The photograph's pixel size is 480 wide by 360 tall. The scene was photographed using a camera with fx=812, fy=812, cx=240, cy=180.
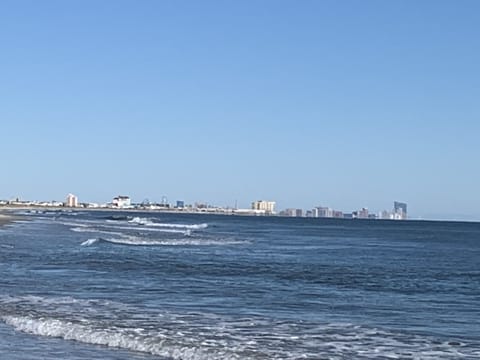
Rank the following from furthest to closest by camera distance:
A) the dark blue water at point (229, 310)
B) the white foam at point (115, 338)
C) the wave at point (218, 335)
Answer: the dark blue water at point (229, 310) → the wave at point (218, 335) → the white foam at point (115, 338)

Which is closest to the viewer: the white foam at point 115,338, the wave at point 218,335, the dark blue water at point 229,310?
the white foam at point 115,338

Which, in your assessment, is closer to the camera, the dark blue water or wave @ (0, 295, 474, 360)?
wave @ (0, 295, 474, 360)

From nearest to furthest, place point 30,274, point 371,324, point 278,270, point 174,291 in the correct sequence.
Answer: point 371,324
point 174,291
point 30,274
point 278,270

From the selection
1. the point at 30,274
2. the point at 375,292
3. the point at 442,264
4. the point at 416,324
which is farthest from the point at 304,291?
the point at 442,264

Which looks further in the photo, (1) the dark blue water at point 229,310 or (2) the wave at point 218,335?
(1) the dark blue water at point 229,310

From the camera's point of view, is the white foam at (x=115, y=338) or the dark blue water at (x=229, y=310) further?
the dark blue water at (x=229, y=310)

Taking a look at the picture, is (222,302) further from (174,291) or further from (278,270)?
(278,270)

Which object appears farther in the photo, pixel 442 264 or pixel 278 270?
pixel 442 264

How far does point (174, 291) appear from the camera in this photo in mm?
24281

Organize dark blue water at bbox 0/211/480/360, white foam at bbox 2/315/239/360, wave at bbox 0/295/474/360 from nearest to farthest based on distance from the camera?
1. white foam at bbox 2/315/239/360
2. wave at bbox 0/295/474/360
3. dark blue water at bbox 0/211/480/360

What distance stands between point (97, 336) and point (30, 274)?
13.8 m

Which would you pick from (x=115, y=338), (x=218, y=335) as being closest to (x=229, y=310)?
(x=218, y=335)

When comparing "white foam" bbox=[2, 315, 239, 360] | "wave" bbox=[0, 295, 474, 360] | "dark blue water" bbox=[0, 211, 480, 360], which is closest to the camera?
"white foam" bbox=[2, 315, 239, 360]

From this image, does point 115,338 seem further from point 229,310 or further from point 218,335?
point 229,310
